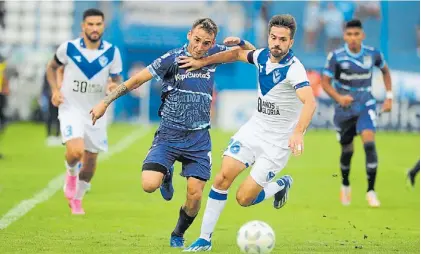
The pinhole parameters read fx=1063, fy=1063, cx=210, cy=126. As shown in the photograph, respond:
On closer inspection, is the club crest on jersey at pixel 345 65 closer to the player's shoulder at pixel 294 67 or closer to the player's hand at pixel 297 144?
the player's shoulder at pixel 294 67

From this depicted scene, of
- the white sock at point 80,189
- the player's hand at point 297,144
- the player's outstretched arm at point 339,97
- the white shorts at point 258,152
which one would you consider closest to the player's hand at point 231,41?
the white shorts at point 258,152

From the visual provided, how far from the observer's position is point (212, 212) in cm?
930

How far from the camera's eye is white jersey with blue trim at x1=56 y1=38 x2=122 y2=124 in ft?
40.1

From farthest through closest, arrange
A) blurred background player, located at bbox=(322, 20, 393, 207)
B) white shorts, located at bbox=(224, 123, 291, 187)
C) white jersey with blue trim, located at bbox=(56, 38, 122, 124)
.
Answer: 1. blurred background player, located at bbox=(322, 20, 393, 207)
2. white jersey with blue trim, located at bbox=(56, 38, 122, 124)
3. white shorts, located at bbox=(224, 123, 291, 187)

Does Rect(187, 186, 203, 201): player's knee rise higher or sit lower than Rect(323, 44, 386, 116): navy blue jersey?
lower

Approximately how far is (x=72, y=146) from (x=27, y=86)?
20237 mm

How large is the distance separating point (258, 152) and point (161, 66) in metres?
1.21

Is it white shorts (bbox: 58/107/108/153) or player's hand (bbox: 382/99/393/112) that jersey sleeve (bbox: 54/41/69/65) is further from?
player's hand (bbox: 382/99/393/112)

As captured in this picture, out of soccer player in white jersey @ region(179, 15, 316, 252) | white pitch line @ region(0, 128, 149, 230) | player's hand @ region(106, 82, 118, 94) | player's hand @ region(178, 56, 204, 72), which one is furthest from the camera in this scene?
player's hand @ region(106, 82, 118, 94)

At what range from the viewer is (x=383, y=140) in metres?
25.8

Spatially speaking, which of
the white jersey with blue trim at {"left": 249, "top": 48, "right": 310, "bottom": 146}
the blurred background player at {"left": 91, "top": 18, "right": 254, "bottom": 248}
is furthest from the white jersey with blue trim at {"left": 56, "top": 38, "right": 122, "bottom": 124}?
the white jersey with blue trim at {"left": 249, "top": 48, "right": 310, "bottom": 146}

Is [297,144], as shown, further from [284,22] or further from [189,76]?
[189,76]

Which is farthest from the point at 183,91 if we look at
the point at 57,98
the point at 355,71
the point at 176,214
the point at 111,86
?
the point at 355,71

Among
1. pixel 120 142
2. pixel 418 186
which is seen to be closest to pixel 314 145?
pixel 120 142
